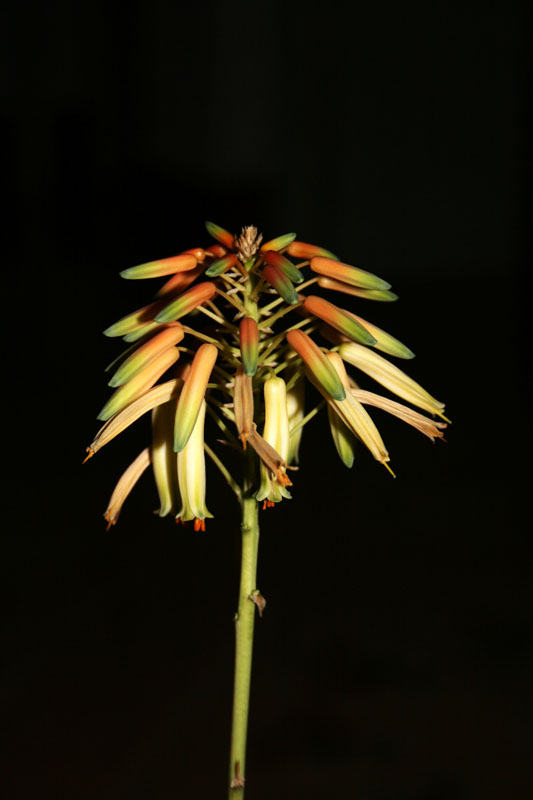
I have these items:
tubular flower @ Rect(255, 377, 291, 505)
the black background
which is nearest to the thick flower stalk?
tubular flower @ Rect(255, 377, 291, 505)

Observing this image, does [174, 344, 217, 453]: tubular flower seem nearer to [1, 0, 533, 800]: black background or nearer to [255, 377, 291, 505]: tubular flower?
[255, 377, 291, 505]: tubular flower

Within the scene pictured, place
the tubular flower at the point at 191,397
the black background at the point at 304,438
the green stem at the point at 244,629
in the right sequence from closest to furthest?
the tubular flower at the point at 191,397, the green stem at the point at 244,629, the black background at the point at 304,438

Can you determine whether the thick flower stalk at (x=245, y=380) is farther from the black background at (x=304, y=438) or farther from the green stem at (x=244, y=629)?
the black background at (x=304, y=438)

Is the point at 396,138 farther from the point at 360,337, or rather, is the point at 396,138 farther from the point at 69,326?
the point at 360,337

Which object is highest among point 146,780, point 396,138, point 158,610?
point 396,138

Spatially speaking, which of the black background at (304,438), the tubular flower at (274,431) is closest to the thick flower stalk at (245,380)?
the tubular flower at (274,431)

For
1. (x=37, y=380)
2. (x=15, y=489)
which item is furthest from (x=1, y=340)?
(x=15, y=489)

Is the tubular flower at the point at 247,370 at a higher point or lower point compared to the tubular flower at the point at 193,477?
higher
